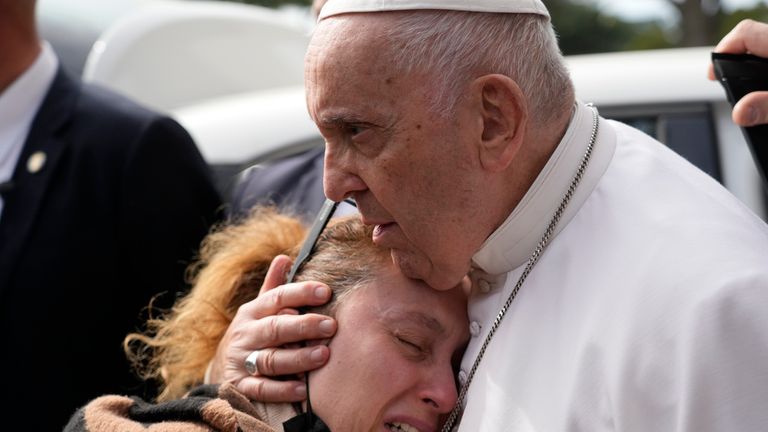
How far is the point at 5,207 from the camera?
11.9ft

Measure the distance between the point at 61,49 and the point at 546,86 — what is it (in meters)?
6.37

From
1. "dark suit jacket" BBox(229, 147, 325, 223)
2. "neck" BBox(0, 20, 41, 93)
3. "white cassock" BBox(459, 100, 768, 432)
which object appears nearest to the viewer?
"white cassock" BBox(459, 100, 768, 432)

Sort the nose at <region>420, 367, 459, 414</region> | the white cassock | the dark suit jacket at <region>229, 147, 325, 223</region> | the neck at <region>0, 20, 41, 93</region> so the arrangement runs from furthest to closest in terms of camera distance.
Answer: the neck at <region>0, 20, 41, 93</region> → the dark suit jacket at <region>229, 147, 325, 223</region> → the nose at <region>420, 367, 459, 414</region> → the white cassock

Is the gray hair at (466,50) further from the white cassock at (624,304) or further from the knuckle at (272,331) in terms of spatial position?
the knuckle at (272,331)

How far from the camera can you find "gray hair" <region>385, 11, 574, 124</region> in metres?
2.17

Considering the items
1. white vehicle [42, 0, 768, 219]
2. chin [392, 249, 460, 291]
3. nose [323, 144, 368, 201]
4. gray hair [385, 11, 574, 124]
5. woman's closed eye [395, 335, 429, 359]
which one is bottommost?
white vehicle [42, 0, 768, 219]

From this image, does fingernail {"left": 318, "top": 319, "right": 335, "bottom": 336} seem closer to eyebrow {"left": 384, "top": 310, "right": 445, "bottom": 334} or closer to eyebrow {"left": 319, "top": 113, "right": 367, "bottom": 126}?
eyebrow {"left": 384, "top": 310, "right": 445, "bottom": 334}

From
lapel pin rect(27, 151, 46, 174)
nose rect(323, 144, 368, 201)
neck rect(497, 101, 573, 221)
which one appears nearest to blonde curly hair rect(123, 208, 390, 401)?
nose rect(323, 144, 368, 201)

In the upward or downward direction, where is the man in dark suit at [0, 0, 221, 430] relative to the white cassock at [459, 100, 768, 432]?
downward

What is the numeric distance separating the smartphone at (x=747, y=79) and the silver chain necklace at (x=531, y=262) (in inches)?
11.0

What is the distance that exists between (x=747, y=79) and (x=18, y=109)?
239cm

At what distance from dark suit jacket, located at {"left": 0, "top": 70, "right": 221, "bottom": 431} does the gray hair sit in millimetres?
1713

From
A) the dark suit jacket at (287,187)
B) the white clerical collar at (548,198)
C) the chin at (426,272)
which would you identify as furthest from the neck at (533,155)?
the dark suit jacket at (287,187)

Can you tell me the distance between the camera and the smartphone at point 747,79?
2.38m
